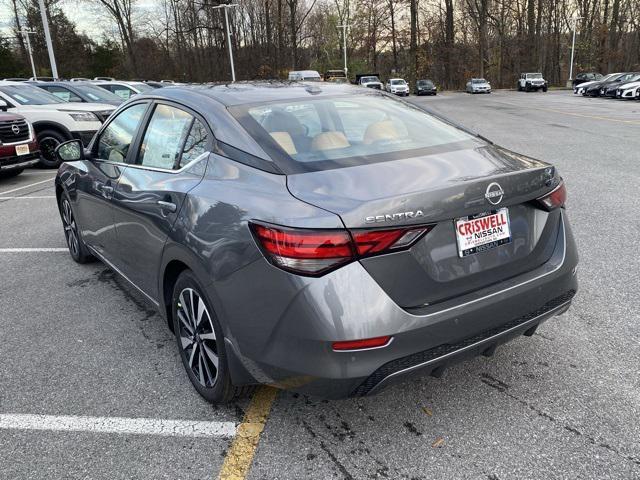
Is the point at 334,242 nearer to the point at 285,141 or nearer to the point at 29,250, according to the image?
the point at 285,141

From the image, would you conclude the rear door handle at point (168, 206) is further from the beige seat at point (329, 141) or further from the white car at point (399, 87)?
the white car at point (399, 87)

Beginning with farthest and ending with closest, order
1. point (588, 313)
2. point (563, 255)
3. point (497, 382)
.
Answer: point (588, 313) → point (497, 382) → point (563, 255)

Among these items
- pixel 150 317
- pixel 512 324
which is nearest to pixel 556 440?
pixel 512 324

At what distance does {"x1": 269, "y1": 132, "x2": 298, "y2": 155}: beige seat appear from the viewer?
2613 mm

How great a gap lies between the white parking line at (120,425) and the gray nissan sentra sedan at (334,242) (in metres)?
0.17

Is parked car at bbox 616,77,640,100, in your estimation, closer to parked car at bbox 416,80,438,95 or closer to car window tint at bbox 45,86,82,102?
parked car at bbox 416,80,438,95

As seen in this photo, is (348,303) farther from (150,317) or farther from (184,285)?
(150,317)

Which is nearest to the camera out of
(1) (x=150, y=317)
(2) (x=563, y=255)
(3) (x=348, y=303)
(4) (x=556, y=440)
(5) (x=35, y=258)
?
(3) (x=348, y=303)

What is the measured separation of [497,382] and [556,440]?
51cm

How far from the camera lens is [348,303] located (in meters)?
2.10

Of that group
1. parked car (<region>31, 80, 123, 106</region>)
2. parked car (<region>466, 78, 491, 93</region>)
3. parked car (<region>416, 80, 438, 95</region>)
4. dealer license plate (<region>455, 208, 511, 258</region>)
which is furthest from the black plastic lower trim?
parked car (<region>416, 80, 438, 95</region>)

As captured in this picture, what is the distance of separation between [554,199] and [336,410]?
153 cm

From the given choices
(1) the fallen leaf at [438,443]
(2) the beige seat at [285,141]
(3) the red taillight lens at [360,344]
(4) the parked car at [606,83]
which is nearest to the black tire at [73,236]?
(2) the beige seat at [285,141]

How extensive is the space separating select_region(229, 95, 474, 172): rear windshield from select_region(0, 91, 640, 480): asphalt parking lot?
126 centimetres
